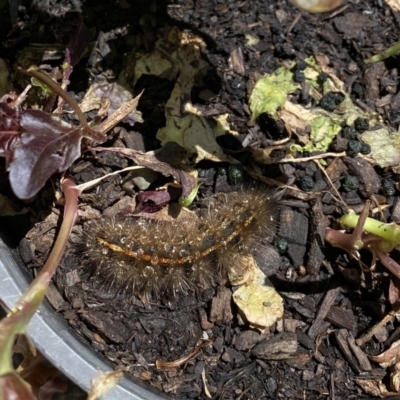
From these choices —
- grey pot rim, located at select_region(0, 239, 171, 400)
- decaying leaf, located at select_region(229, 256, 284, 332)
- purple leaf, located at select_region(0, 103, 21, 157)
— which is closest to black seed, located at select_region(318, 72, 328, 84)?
decaying leaf, located at select_region(229, 256, 284, 332)

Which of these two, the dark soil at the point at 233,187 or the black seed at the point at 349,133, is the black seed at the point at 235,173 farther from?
the black seed at the point at 349,133

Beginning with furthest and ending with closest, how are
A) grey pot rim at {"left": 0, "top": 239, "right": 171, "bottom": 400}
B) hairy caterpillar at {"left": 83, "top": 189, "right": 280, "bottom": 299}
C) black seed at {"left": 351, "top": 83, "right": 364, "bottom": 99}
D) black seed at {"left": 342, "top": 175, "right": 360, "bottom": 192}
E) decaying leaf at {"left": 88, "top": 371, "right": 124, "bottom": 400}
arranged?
black seed at {"left": 351, "top": 83, "right": 364, "bottom": 99} < black seed at {"left": 342, "top": 175, "right": 360, "bottom": 192} < hairy caterpillar at {"left": 83, "top": 189, "right": 280, "bottom": 299} < grey pot rim at {"left": 0, "top": 239, "right": 171, "bottom": 400} < decaying leaf at {"left": 88, "top": 371, "right": 124, "bottom": 400}

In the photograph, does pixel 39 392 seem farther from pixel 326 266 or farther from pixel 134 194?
pixel 326 266

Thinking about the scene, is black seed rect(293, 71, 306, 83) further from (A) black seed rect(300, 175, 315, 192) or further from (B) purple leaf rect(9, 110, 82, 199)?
(B) purple leaf rect(9, 110, 82, 199)

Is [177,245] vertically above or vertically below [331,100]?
below

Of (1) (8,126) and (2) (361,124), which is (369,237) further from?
(1) (8,126)

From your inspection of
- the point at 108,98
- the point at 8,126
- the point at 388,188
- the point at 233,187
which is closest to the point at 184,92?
the point at 108,98

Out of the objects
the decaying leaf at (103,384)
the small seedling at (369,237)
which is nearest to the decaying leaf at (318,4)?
the small seedling at (369,237)
